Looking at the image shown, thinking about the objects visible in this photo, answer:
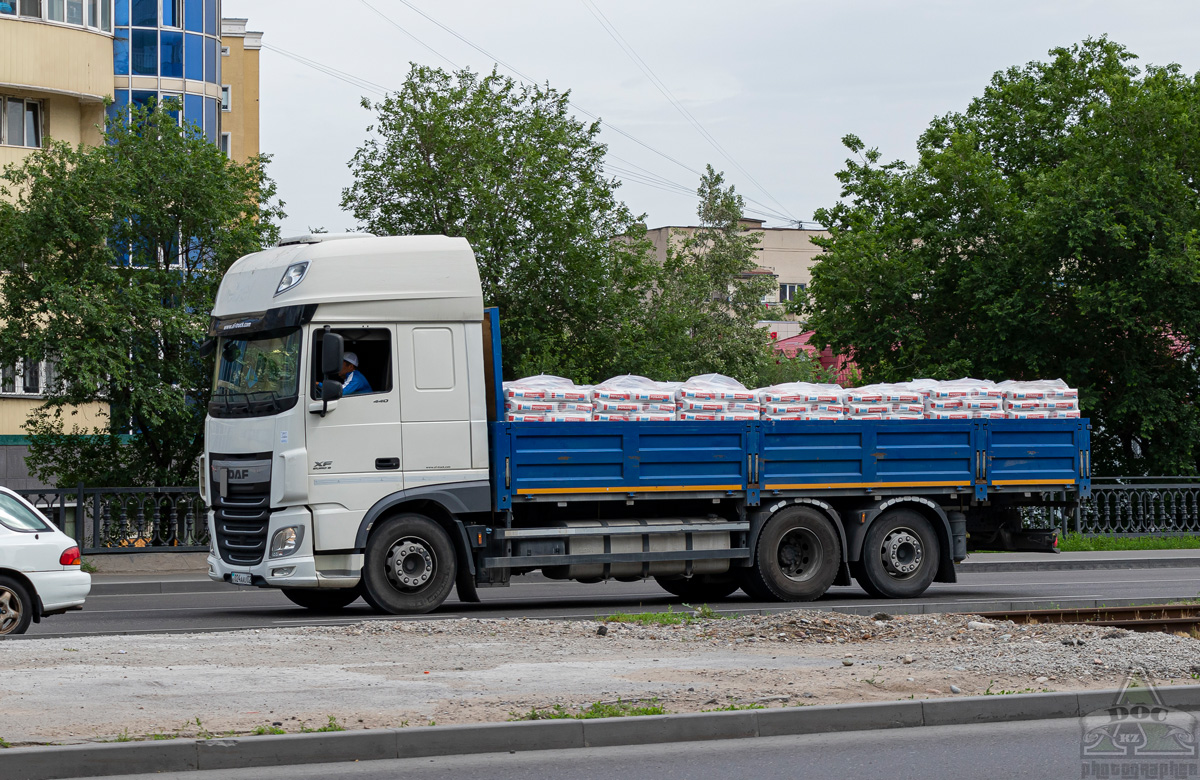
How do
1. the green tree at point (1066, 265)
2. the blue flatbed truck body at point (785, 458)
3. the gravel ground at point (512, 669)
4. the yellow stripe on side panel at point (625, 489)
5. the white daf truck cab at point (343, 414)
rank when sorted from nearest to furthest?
the gravel ground at point (512, 669), the white daf truck cab at point (343, 414), the yellow stripe on side panel at point (625, 489), the blue flatbed truck body at point (785, 458), the green tree at point (1066, 265)

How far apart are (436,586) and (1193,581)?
11.7m

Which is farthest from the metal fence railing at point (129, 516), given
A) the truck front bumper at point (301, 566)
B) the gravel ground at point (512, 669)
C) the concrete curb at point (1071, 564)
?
the concrete curb at point (1071, 564)

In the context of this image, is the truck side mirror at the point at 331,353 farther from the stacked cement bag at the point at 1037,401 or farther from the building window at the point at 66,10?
the building window at the point at 66,10

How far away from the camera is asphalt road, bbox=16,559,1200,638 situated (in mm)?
13602

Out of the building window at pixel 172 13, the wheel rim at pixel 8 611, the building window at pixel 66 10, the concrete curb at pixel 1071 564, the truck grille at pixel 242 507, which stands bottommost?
the concrete curb at pixel 1071 564

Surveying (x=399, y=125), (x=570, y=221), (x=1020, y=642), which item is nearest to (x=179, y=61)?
(x=399, y=125)

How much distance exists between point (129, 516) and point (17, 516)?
950 centimetres

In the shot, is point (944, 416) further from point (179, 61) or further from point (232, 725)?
point (179, 61)

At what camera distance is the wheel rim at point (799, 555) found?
1523cm

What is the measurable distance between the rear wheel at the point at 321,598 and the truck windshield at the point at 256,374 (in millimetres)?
2160

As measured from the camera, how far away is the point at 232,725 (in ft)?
23.9

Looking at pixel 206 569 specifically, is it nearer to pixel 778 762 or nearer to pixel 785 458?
pixel 785 458

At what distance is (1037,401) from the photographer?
1606cm

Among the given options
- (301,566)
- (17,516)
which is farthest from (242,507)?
(17,516)
